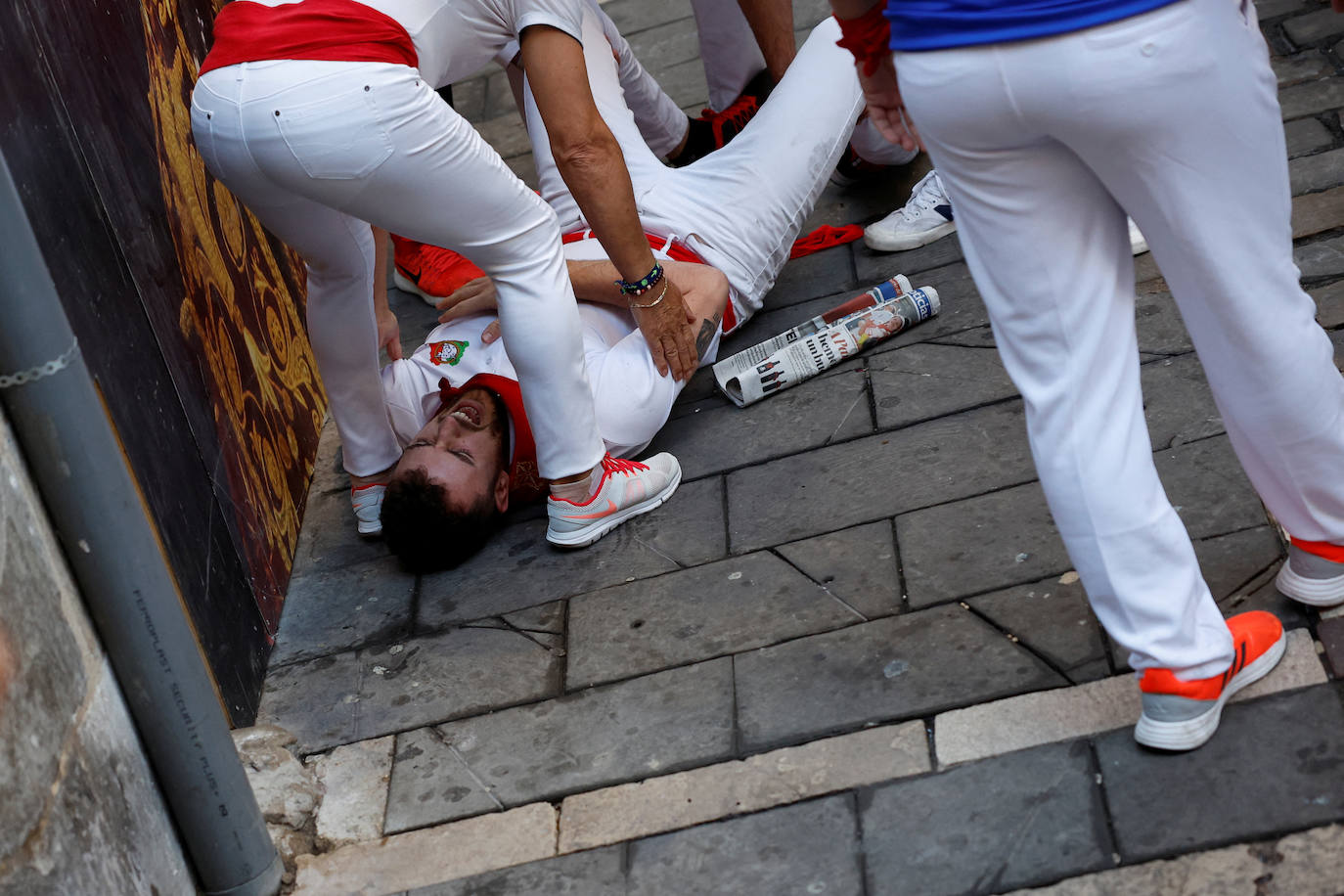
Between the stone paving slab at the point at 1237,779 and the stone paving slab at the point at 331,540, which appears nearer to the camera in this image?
the stone paving slab at the point at 1237,779

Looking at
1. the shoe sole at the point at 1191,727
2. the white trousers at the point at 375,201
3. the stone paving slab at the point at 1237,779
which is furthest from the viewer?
the white trousers at the point at 375,201

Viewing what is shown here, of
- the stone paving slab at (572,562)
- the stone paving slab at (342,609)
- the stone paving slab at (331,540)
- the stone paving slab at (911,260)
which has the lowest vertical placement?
the stone paving slab at (331,540)

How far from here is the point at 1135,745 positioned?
2.17 meters

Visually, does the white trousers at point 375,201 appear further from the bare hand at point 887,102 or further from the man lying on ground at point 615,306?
the bare hand at point 887,102

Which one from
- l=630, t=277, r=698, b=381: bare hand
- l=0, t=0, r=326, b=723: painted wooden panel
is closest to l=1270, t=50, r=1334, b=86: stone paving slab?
l=630, t=277, r=698, b=381: bare hand

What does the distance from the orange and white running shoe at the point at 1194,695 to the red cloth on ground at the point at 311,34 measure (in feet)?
5.71

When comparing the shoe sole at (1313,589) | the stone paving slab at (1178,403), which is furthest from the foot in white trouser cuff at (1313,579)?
the stone paving slab at (1178,403)

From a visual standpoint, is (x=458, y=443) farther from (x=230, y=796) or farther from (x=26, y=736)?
(x=26, y=736)

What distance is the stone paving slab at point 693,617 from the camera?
2.72 m

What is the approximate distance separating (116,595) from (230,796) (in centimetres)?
39

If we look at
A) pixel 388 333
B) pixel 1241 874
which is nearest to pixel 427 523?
pixel 388 333

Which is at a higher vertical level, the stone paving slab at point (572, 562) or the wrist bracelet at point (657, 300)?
the wrist bracelet at point (657, 300)

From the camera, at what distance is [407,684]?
9.55 ft

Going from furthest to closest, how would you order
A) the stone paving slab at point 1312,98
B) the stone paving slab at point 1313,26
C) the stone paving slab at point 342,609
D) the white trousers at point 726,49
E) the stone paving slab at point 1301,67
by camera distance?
the white trousers at point 726,49
the stone paving slab at point 1313,26
the stone paving slab at point 1301,67
the stone paving slab at point 1312,98
the stone paving slab at point 342,609
